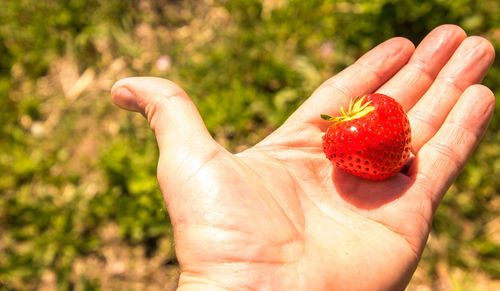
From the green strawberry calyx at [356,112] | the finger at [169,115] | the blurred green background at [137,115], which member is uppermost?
the finger at [169,115]

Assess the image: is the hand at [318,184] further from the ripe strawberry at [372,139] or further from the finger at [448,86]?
the ripe strawberry at [372,139]

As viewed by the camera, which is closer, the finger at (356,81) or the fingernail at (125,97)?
the fingernail at (125,97)

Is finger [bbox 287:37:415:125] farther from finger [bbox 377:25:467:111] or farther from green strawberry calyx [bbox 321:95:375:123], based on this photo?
green strawberry calyx [bbox 321:95:375:123]

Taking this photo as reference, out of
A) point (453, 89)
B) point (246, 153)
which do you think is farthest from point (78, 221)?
point (453, 89)

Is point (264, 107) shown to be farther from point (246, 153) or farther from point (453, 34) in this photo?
point (453, 34)

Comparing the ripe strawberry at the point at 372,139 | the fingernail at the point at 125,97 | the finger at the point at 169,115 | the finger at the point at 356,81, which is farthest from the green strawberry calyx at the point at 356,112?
the fingernail at the point at 125,97

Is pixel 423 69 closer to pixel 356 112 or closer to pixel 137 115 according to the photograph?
pixel 356 112

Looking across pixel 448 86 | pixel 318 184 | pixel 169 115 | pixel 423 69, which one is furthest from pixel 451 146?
pixel 169 115
